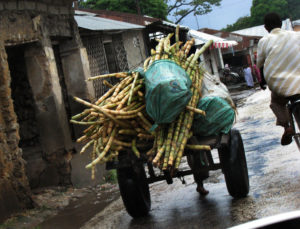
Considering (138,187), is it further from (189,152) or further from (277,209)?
(277,209)

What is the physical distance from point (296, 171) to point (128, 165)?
2.41 metres

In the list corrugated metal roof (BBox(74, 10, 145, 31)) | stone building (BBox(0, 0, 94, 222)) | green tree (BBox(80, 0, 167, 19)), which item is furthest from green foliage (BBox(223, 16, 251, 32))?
stone building (BBox(0, 0, 94, 222))

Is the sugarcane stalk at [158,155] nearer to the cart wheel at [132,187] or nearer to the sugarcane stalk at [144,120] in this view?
the sugarcane stalk at [144,120]

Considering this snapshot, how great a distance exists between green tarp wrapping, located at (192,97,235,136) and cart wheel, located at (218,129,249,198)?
222 millimetres

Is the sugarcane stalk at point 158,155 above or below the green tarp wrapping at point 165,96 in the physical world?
below

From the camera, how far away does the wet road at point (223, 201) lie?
4.82 m

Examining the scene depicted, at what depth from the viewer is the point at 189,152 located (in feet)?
15.9

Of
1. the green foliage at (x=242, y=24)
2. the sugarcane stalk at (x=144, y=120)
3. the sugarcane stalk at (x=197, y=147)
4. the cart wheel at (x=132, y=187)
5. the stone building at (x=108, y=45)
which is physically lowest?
the cart wheel at (x=132, y=187)

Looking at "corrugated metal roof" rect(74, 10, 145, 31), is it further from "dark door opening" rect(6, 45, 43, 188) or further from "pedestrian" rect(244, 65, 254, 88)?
"pedestrian" rect(244, 65, 254, 88)

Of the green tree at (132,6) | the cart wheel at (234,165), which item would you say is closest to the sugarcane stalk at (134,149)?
the cart wheel at (234,165)

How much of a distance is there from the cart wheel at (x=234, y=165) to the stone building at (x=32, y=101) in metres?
3.36

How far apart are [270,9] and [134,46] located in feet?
143

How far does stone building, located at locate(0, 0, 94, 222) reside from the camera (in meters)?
7.04

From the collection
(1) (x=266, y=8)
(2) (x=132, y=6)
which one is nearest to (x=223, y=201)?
(2) (x=132, y=6)
